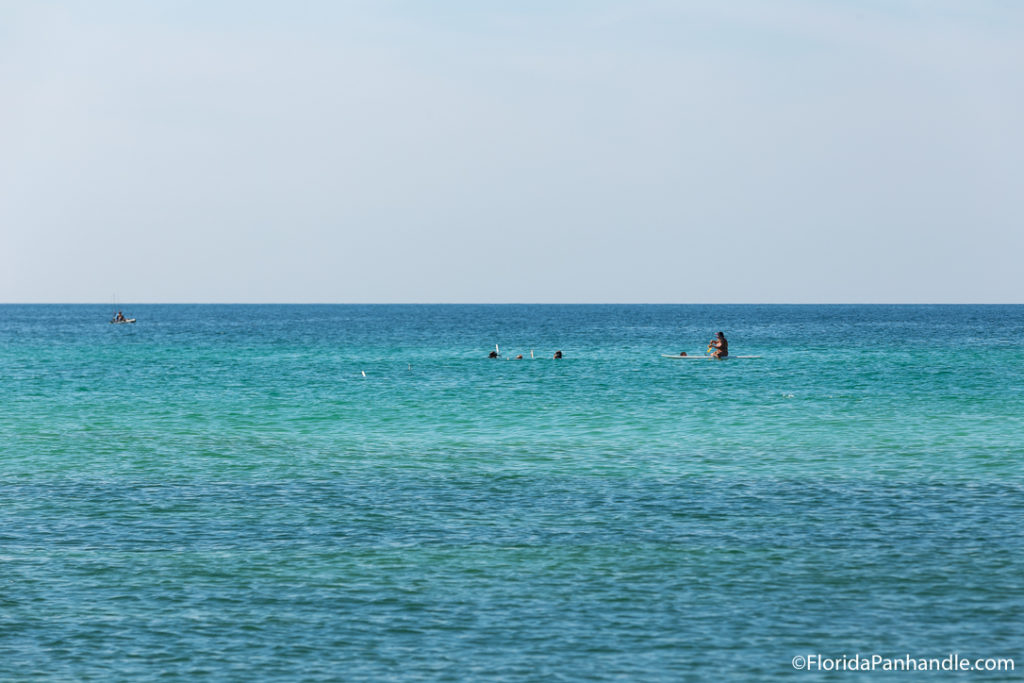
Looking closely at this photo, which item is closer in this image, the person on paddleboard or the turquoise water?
the turquoise water

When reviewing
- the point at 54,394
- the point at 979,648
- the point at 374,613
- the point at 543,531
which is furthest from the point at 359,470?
the point at 54,394

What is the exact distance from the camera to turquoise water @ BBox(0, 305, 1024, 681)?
16766mm

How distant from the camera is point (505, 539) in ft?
77.8

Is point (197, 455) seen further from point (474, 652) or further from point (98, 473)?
point (474, 652)

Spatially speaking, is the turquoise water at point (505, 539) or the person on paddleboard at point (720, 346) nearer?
the turquoise water at point (505, 539)

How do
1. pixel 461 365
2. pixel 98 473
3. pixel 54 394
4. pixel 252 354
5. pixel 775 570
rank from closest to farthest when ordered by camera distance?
pixel 775 570 → pixel 98 473 → pixel 54 394 → pixel 461 365 → pixel 252 354

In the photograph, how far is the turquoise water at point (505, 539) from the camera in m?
A: 16.8

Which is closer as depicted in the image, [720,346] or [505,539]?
[505,539]

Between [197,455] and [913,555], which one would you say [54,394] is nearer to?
[197,455]

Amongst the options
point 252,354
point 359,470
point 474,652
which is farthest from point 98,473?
point 252,354

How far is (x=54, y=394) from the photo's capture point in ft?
204

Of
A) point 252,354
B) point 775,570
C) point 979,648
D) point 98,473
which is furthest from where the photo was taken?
point 252,354

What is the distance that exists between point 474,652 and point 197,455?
22.8 m

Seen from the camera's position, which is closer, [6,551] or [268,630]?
[268,630]
